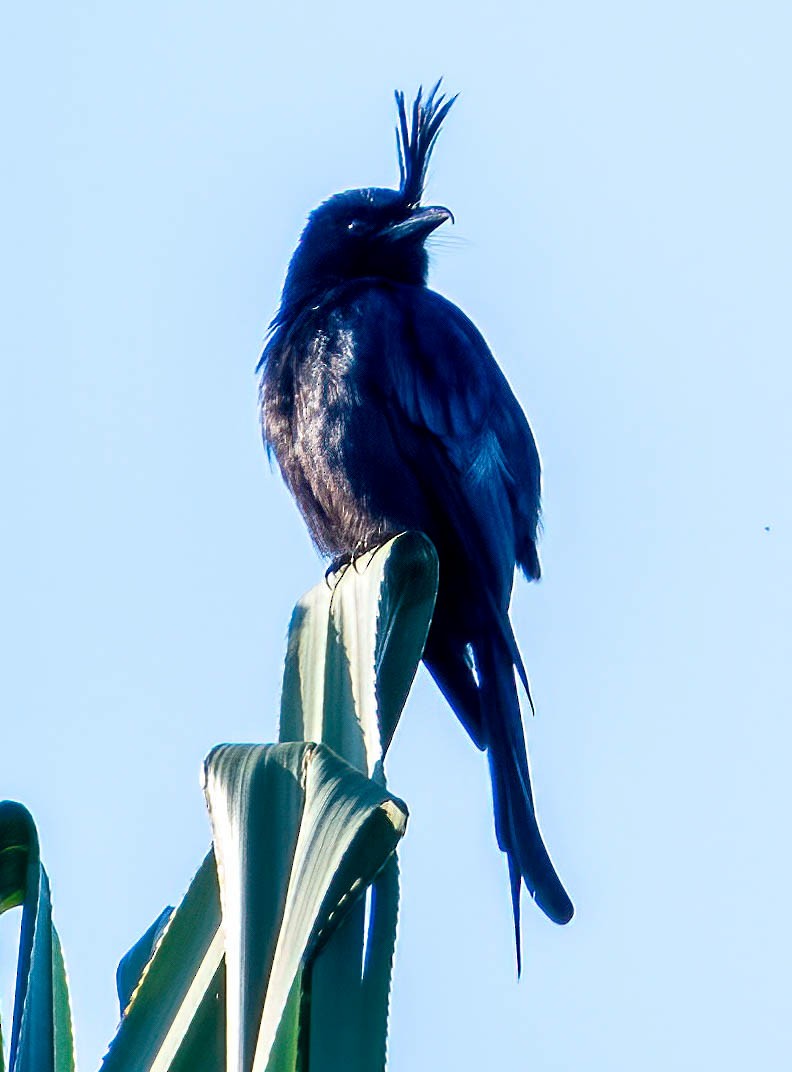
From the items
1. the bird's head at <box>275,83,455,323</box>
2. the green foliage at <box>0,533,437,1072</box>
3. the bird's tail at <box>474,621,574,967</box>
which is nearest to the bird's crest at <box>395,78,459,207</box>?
the bird's head at <box>275,83,455,323</box>

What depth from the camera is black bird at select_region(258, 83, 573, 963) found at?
451cm

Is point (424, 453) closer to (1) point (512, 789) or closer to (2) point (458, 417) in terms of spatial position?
(2) point (458, 417)

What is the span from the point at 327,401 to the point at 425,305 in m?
0.69

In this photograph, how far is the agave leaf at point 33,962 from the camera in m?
2.02

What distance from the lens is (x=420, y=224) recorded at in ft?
18.5

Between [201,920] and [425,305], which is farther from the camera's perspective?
[425,305]

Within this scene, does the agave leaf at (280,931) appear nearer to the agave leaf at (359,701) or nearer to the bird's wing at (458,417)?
the agave leaf at (359,701)

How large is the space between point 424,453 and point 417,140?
6.07 feet

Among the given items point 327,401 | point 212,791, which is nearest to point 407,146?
point 327,401

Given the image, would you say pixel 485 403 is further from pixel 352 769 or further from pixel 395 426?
pixel 352 769

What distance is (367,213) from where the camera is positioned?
595 cm

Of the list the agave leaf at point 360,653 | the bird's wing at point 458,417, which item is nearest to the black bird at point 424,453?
the bird's wing at point 458,417

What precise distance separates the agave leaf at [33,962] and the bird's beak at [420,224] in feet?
12.3

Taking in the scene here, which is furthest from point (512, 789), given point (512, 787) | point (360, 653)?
point (360, 653)
